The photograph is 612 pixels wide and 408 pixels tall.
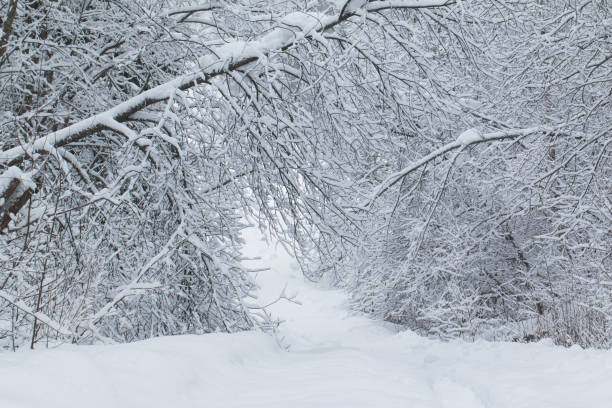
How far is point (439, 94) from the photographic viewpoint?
5.02 metres

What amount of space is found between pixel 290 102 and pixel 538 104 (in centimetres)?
419

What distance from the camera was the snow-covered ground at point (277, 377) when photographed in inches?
89.7

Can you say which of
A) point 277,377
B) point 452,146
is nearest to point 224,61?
point 277,377

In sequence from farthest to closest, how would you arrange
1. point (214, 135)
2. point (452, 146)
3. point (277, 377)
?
point (452, 146) → point (214, 135) → point (277, 377)

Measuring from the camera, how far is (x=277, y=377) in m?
3.48

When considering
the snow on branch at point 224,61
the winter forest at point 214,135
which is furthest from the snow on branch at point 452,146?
the snow on branch at point 224,61

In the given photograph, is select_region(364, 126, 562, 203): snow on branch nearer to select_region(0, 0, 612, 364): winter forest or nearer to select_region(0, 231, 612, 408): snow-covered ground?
select_region(0, 0, 612, 364): winter forest

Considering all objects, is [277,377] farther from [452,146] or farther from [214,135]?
[452,146]

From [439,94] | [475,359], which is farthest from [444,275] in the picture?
[439,94]

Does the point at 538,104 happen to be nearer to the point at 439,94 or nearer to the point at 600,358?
the point at 439,94

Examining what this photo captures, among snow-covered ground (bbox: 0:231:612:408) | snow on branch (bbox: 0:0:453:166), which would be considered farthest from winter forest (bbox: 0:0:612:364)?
snow-covered ground (bbox: 0:231:612:408)

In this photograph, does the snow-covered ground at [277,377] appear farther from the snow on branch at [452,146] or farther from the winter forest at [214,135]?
the snow on branch at [452,146]

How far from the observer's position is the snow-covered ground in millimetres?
2277

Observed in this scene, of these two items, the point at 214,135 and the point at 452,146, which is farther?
the point at 452,146
